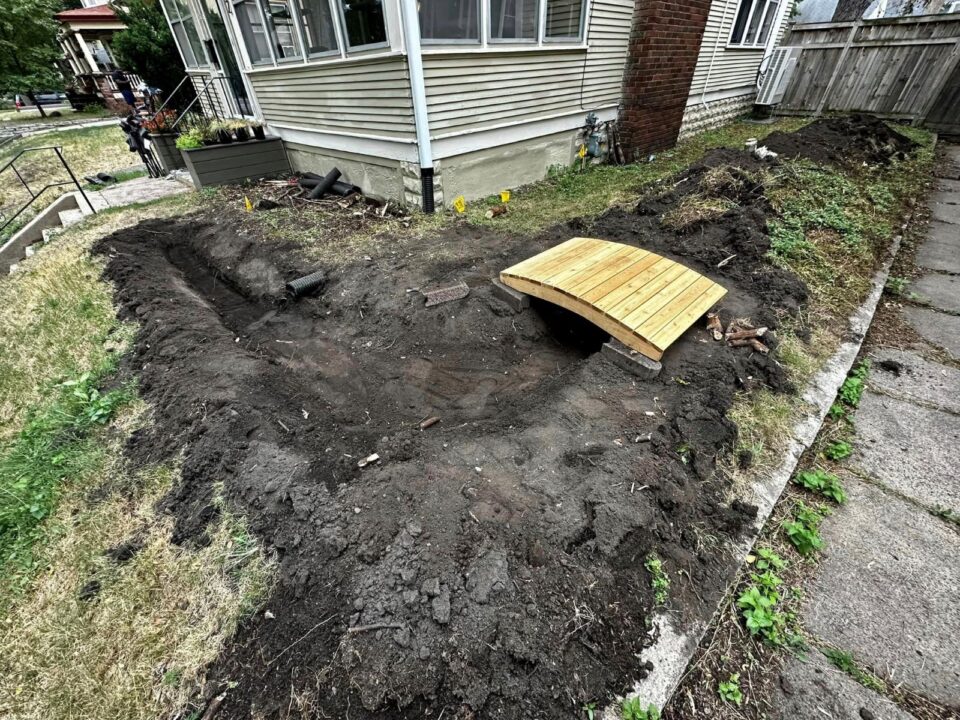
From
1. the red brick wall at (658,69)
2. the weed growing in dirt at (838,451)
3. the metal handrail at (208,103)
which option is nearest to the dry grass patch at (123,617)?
the weed growing in dirt at (838,451)

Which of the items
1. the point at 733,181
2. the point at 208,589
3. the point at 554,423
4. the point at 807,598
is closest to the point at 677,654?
the point at 807,598

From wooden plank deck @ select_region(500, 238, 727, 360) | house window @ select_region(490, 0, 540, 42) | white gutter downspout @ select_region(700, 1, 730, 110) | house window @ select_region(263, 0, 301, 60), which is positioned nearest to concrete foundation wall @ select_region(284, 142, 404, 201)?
house window @ select_region(263, 0, 301, 60)

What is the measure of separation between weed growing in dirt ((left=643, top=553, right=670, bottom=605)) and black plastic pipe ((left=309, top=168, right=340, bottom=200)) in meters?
6.54

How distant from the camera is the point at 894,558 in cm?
186

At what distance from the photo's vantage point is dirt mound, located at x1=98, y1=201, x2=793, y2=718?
1.45 m

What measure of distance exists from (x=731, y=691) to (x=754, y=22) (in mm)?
13555

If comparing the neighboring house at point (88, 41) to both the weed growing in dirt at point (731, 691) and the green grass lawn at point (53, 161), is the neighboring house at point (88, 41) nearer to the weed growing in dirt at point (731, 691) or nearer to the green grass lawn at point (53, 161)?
the green grass lawn at point (53, 161)

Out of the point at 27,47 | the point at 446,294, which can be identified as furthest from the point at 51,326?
the point at 27,47

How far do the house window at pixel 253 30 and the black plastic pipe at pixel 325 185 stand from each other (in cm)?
225

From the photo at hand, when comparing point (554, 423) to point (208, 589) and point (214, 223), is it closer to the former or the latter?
point (208, 589)

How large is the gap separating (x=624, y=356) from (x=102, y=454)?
3.41m

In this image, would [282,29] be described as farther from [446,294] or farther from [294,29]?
[446,294]

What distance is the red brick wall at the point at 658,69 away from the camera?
21.9 ft

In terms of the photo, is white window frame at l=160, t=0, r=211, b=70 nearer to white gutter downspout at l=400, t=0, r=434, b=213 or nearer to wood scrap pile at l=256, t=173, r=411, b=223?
wood scrap pile at l=256, t=173, r=411, b=223
